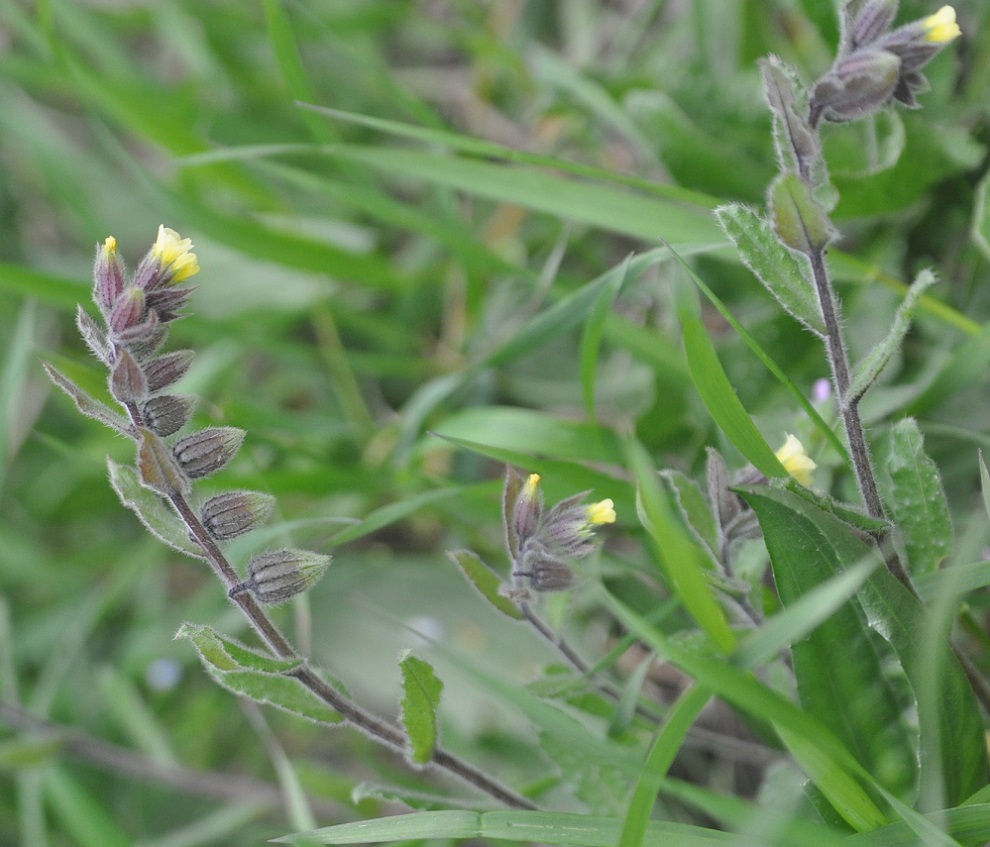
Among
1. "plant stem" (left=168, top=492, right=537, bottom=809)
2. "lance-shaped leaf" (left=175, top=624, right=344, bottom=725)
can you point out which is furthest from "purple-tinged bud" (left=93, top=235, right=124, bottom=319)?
"lance-shaped leaf" (left=175, top=624, right=344, bottom=725)

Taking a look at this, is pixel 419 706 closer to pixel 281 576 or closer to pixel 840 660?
pixel 281 576

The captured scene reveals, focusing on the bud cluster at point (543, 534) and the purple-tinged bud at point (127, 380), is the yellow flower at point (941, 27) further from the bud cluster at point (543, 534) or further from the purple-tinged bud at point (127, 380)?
the purple-tinged bud at point (127, 380)

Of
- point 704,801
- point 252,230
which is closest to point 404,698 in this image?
point 704,801

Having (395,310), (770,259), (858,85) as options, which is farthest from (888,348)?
(395,310)

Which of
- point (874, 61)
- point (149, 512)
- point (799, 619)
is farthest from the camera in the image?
point (149, 512)

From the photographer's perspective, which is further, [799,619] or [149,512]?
[149,512]

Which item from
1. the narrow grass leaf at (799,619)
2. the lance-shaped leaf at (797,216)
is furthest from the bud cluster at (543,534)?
the lance-shaped leaf at (797,216)

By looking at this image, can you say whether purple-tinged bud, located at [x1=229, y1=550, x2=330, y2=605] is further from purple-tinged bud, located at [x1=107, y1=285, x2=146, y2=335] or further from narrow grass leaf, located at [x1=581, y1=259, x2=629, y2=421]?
narrow grass leaf, located at [x1=581, y1=259, x2=629, y2=421]
